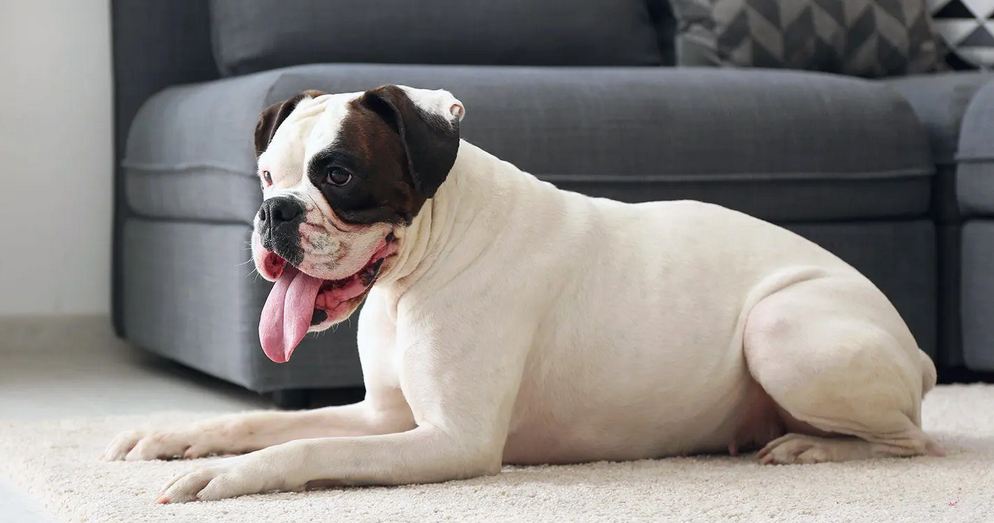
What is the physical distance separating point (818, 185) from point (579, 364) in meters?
1.14

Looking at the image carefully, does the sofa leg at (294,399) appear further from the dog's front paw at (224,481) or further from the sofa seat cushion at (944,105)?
the sofa seat cushion at (944,105)

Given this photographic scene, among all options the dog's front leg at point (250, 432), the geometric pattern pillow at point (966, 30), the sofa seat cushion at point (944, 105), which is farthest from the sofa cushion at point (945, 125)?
the dog's front leg at point (250, 432)

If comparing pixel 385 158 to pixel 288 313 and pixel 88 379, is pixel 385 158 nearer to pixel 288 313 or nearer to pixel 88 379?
pixel 288 313

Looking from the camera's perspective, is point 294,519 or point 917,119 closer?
point 294,519

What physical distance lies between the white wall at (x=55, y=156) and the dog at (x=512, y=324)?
1.82 meters

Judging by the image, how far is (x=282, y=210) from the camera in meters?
1.71

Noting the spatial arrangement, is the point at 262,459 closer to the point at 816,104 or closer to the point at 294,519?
the point at 294,519

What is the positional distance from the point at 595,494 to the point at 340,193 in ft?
1.75

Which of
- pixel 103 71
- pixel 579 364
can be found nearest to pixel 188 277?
pixel 103 71

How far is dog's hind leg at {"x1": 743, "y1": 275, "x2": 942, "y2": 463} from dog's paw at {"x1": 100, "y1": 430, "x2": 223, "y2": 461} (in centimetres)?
87

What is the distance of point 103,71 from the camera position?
3.71 metres

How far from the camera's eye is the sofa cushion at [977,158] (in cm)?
287

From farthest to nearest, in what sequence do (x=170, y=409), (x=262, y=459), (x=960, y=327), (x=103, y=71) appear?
(x=103, y=71), (x=960, y=327), (x=170, y=409), (x=262, y=459)

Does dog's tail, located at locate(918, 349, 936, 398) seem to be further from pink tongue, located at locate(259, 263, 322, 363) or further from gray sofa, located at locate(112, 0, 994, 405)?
pink tongue, located at locate(259, 263, 322, 363)
